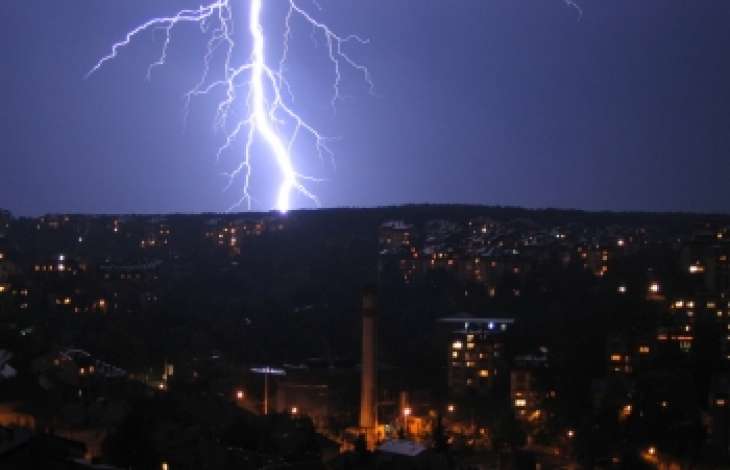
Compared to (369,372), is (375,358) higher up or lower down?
higher up

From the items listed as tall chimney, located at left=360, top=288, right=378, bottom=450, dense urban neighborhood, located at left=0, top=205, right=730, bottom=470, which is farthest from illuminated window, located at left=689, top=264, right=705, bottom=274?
tall chimney, located at left=360, top=288, right=378, bottom=450

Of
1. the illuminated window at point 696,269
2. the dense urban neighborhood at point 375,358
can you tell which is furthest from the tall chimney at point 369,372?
the illuminated window at point 696,269

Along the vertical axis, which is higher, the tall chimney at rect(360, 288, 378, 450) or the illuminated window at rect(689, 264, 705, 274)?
the illuminated window at rect(689, 264, 705, 274)

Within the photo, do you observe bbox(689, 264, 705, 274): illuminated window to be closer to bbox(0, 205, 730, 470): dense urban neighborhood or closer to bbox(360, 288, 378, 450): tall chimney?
bbox(0, 205, 730, 470): dense urban neighborhood

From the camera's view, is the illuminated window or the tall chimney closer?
the tall chimney

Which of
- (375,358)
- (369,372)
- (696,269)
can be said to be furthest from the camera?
(696,269)

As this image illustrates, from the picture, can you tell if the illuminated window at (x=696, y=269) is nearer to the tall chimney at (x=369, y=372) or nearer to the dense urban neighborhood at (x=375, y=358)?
the dense urban neighborhood at (x=375, y=358)

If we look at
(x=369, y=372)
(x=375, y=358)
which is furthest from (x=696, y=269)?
(x=369, y=372)

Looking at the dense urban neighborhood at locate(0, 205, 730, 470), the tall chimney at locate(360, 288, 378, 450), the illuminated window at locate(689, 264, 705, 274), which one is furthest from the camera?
the illuminated window at locate(689, 264, 705, 274)

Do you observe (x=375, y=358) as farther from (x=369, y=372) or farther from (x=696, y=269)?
(x=696, y=269)

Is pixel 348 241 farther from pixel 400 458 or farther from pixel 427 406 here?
pixel 400 458
